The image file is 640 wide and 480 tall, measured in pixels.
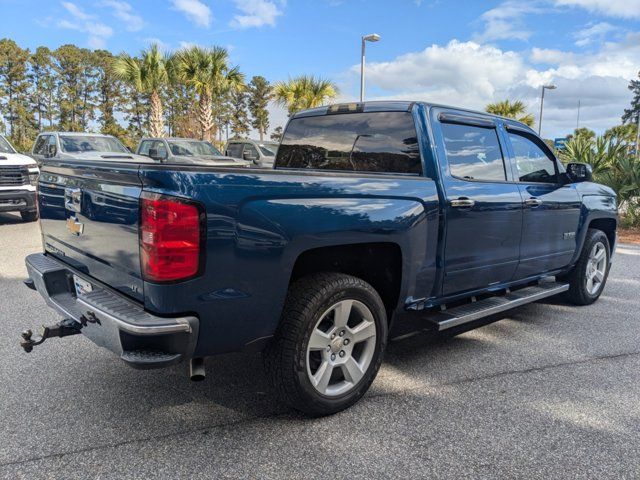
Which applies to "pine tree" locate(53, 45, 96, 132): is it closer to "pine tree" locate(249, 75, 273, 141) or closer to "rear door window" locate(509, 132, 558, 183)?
"pine tree" locate(249, 75, 273, 141)

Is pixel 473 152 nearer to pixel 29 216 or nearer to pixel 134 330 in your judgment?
pixel 134 330

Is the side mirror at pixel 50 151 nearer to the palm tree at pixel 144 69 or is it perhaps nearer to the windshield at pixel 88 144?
the windshield at pixel 88 144

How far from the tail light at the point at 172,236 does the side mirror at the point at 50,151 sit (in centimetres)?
1125

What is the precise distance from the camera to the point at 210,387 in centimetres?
327

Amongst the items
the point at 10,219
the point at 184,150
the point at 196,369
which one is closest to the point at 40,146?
the point at 10,219

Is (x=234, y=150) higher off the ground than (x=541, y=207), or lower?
higher

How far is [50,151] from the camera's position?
12.2 meters

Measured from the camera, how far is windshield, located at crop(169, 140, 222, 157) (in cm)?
1661

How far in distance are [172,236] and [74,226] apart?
106 centimetres

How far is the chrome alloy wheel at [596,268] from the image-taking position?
17.7 feet

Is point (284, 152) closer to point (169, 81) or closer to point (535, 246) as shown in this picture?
point (535, 246)

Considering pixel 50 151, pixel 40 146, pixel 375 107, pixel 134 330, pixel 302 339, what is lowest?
pixel 302 339

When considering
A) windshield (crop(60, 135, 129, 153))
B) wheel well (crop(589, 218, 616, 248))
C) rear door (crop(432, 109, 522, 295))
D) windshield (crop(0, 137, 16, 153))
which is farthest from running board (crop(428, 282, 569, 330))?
windshield (crop(60, 135, 129, 153))

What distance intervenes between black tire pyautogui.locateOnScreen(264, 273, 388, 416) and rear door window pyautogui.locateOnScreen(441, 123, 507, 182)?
4.45ft
